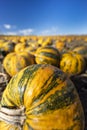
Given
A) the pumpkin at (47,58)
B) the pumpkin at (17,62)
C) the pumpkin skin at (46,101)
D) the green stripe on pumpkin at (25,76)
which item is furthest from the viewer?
the pumpkin at (47,58)

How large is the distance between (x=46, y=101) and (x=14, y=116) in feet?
1.06

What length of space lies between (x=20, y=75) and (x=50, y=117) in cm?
60

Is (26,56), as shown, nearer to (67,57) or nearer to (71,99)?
A: (67,57)

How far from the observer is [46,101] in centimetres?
234

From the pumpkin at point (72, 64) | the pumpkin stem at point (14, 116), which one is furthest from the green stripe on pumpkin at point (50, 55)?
the pumpkin stem at point (14, 116)

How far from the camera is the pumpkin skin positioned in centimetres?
229

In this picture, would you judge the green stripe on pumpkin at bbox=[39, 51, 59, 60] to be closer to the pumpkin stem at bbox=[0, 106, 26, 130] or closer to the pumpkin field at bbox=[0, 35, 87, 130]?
the pumpkin field at bbox=[0, 35, 87, 130]

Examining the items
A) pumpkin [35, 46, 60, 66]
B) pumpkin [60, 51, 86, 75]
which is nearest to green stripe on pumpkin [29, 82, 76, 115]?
pumpkin [35, 46, 60, 66]

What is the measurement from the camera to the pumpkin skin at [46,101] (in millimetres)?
2285

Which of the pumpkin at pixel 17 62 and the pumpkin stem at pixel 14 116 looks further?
the pumpkin at pixel 17 62

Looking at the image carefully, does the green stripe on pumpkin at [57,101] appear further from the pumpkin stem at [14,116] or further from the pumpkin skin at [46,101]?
the pumpkin stem at [14,116]

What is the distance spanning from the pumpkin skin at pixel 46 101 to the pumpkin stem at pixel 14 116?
4 centimetres

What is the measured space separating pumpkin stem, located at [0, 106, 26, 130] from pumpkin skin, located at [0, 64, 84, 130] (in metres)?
0.04

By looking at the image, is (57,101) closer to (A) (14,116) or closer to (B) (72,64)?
(A) (14,116)
